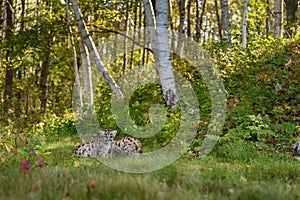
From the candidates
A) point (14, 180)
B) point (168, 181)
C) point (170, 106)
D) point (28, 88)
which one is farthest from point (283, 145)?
point (28, 88)

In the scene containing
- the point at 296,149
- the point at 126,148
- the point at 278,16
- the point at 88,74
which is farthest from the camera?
the point at 88,74

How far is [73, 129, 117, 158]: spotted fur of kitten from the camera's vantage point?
370 inches

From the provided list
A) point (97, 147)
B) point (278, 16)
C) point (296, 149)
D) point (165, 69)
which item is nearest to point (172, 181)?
point (296, 149)

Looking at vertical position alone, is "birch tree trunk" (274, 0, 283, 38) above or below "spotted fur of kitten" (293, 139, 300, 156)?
above

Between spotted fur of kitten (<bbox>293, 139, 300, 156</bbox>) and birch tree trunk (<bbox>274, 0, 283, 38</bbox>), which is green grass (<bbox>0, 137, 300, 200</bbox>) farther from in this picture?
birch tree trunk (<bbox>274, 0, 283, 38</bbox>)

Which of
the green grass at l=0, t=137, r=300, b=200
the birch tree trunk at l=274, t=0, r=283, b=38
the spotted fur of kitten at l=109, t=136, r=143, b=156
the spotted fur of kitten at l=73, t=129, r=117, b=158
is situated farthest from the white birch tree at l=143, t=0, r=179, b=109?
the birch tree trunk at l=274, t=0, r=283, b=38

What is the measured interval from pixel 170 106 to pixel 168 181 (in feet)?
19.6

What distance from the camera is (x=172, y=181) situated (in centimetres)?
573

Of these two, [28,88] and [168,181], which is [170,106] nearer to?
[168,181]

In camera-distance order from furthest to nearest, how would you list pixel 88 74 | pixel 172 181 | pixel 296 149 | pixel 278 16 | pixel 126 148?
pixel 88 74 < pixel 278 16 < pixel 126 148 < pixel 296 149 < pixel 172 181

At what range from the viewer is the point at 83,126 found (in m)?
14.5

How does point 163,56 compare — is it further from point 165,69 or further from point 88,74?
point 88,74

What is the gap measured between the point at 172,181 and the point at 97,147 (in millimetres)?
4260

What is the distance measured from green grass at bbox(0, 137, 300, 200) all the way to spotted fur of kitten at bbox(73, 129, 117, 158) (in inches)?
48.6
